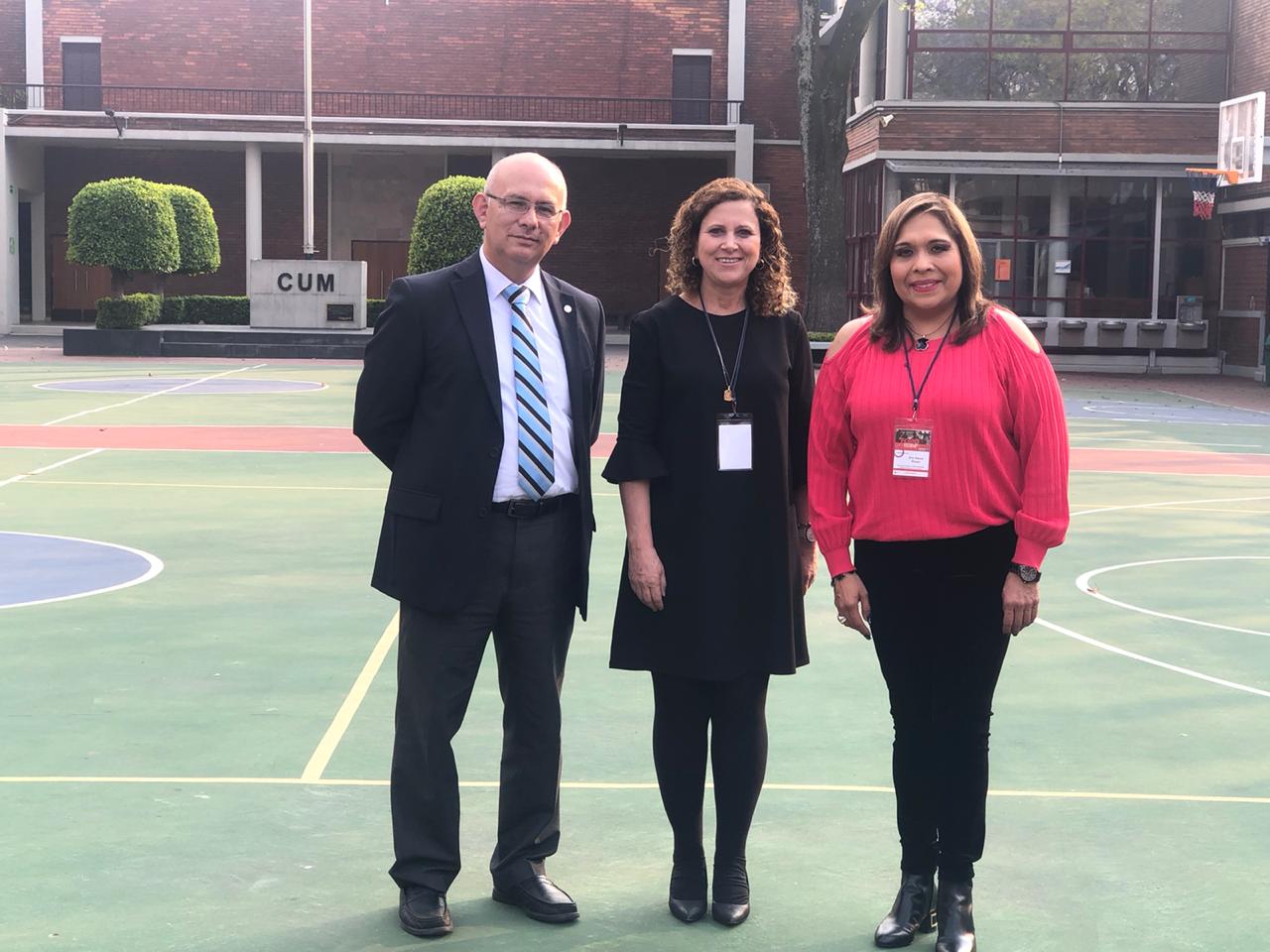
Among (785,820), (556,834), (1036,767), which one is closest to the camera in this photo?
(556,834)

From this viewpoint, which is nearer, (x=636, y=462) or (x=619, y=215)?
(x=636, y=462)

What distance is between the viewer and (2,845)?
482 cm

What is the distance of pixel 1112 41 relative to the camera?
1283 inches

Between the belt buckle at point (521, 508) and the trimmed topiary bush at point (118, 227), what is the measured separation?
30.6m

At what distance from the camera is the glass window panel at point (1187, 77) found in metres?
32.7

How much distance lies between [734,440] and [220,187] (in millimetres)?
42002

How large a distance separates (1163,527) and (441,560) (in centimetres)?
871

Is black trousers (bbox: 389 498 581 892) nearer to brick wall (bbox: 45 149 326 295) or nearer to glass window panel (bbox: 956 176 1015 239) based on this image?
glass window panel (bbox: 956 176 1015 239)

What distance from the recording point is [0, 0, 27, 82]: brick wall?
4397 cm

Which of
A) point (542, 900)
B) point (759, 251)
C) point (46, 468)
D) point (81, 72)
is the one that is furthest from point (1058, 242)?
point (542, 900)

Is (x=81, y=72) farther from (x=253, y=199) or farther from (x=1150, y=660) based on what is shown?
(x=1150, y=660)

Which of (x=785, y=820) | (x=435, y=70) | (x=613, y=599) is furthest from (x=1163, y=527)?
(x=435, y=70)

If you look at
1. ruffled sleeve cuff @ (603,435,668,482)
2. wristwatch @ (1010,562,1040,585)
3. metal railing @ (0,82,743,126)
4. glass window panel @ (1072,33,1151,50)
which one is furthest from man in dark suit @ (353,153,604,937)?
metal railing @ (0,82,743,126)

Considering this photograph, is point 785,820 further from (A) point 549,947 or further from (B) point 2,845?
(B) point 2,845
